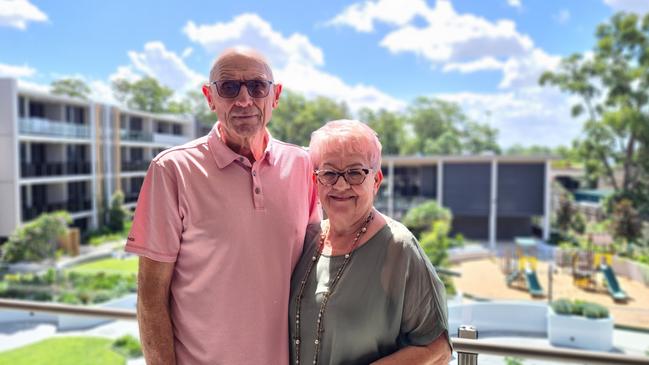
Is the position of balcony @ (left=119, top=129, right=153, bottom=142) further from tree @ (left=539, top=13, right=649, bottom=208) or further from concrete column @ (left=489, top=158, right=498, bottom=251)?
tree @ (left=539, top=13, right=649, bottom=208)

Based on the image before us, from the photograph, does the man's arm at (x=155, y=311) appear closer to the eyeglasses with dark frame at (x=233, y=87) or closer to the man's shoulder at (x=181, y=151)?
the man's shoulder at (x=181, y=151)

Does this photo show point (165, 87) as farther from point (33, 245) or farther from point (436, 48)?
point (436, 48)

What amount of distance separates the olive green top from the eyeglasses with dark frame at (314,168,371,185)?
0.18 metres

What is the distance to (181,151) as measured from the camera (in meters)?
1.33

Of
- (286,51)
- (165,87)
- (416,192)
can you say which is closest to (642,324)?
(416,192)

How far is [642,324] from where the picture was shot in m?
6.34

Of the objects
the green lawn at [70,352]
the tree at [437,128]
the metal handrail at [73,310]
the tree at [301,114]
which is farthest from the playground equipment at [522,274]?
the tree at [437,128]

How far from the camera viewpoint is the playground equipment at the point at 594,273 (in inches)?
504

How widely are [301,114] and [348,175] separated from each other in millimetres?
24910

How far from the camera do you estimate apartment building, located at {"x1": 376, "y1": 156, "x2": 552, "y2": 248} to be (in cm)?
2289

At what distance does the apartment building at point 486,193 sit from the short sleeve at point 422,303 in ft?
69.8

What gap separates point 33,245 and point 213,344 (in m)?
17.3

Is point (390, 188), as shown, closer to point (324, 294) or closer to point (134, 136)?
point (134, 136)

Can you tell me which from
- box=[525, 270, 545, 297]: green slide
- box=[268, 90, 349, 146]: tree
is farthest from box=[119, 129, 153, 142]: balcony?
box=[525, 270, 545, 297]: green slide
